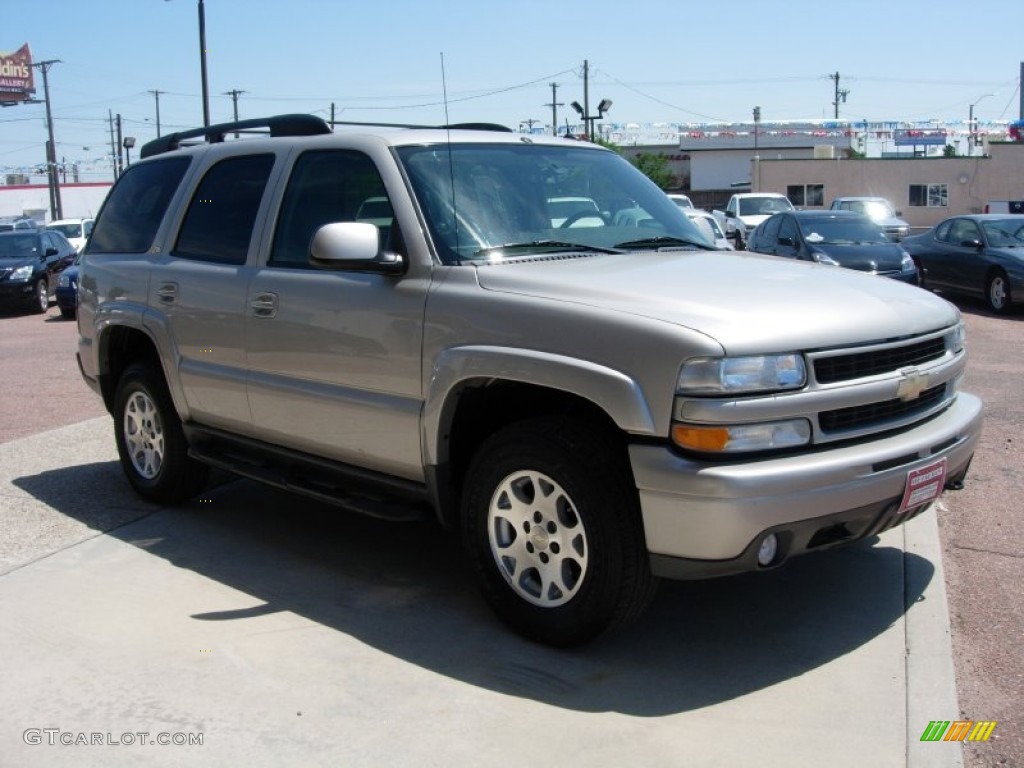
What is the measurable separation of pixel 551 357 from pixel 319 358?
1.36m

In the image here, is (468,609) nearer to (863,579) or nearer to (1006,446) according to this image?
(863,579)

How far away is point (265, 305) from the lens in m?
5.09

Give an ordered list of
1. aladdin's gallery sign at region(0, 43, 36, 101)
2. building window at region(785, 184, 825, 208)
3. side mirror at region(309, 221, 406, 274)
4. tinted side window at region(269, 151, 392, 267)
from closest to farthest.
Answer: side mirror at region(309, 221, 406, 274), tinted side window at region(269, 151, 392, 267), building window at region(785, 184, 825, 208), aladdin's gallery sign at region(0, 43, 36, 101)

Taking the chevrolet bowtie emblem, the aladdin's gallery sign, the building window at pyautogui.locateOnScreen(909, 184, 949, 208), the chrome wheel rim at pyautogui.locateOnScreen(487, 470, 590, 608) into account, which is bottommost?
the chrome wheel rim at pyautogui.locateOnScreen(487, 470, 590, 608)

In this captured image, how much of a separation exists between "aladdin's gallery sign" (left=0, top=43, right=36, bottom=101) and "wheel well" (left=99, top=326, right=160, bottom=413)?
97530mm

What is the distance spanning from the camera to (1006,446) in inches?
280

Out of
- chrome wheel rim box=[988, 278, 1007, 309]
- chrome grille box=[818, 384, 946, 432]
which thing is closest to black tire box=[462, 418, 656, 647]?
chrome grille box=[818, 384, 946, 432]

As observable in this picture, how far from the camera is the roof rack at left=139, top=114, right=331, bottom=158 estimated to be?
5359 mm

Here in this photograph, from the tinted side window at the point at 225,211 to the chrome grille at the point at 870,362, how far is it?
9.56ft

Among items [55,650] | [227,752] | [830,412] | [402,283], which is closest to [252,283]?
[402,283]

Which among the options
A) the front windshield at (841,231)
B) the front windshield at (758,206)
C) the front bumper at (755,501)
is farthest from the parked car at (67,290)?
the front windshield at (758,206)

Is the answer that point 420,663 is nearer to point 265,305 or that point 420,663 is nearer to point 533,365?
point 533,365

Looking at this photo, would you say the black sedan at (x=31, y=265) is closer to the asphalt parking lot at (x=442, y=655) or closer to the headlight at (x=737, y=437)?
the asphalt parking lot at (x=442, y=655)

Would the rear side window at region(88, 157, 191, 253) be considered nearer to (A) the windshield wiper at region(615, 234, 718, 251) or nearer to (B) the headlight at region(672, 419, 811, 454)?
(A) the windshield wiper at region(615, 234, 718, 251)
